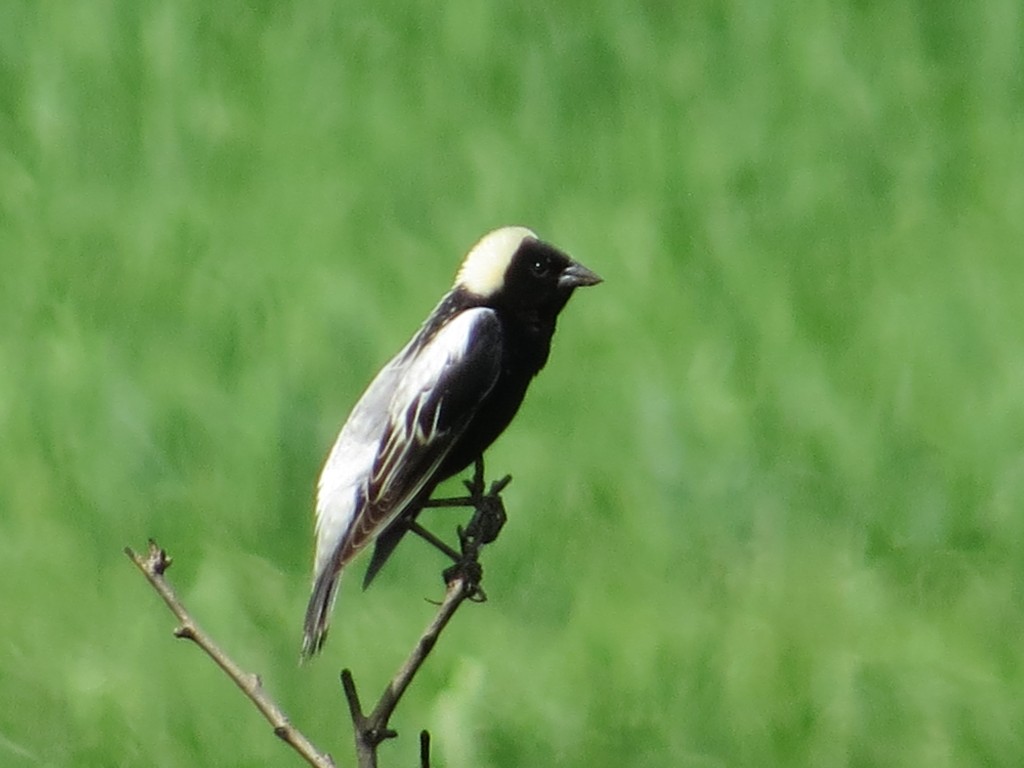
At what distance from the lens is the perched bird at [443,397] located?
8.23 feet

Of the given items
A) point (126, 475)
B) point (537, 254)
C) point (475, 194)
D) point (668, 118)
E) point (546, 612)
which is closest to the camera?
point (537, 254)

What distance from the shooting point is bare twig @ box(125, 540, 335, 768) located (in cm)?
170

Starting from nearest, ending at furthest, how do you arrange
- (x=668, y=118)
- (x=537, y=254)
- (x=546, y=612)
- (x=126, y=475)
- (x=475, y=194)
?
(x=537, y=254) → (x=546, y=612) → (x=126, y=475) → (x=475, y=194) → (x=668, y=118)

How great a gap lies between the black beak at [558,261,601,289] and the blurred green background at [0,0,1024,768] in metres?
0.84

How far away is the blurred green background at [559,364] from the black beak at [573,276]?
33.0 inches

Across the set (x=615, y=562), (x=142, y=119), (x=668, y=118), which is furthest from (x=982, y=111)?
(x=142, y=119)

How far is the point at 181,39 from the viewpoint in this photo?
4.92 m

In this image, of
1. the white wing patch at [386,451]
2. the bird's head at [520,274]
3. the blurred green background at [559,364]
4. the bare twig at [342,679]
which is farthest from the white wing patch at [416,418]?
the blurred green background at [559,364]

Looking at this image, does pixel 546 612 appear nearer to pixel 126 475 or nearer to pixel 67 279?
pixel 126 475

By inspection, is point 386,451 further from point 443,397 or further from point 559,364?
point 559,364

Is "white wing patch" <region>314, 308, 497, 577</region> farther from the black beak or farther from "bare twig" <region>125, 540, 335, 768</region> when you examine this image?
"bare twig" <region>125, 540, 335, 768</region>

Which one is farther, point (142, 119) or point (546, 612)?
point (142, 119)

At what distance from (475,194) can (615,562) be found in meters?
1.03

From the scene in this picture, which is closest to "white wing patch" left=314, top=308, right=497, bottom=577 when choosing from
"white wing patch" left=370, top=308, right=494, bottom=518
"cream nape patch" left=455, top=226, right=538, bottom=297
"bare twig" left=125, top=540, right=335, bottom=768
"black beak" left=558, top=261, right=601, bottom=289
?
"white wing patch" left=370, top=308, right=494, bottom=518
